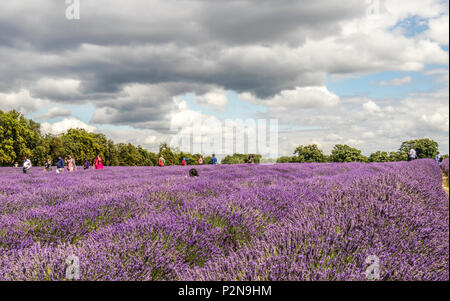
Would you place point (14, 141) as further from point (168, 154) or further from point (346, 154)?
point (346, 154)

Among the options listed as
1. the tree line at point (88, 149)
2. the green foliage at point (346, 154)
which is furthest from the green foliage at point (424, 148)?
the green foliage at point (346, 154)

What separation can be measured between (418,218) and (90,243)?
237 cm

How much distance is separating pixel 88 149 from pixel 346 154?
53.6 meters

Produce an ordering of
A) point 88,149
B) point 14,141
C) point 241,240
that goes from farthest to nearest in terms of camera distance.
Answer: point 88,149 → point 14,141 → point 241,240

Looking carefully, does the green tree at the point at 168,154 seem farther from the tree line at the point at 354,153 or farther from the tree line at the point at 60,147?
the tree line at the point at 354,153

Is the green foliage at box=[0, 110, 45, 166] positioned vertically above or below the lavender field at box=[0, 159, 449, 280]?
above

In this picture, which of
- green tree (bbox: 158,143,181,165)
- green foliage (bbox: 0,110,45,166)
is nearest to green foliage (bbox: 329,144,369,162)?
green tree (bbox: 158,143,181,165)

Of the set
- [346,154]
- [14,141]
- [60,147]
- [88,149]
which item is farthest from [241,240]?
[346,154]

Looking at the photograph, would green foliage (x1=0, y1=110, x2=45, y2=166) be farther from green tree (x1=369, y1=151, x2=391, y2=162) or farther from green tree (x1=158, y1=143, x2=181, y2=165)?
green tree (x1=369, y1=151, x2=391, y2=162)

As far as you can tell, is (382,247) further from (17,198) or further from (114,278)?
(17,198)

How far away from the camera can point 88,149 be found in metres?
60.2

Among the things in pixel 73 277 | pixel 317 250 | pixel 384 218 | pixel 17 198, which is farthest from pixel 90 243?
pixel 17 198

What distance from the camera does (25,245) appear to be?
8.29ft

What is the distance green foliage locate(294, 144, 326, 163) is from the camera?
71.9 meters
